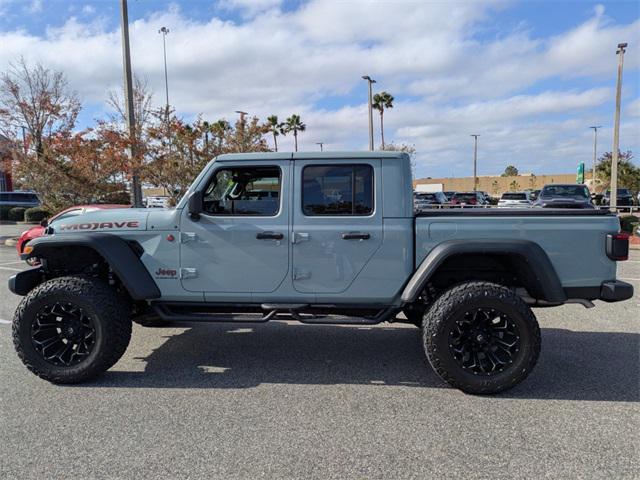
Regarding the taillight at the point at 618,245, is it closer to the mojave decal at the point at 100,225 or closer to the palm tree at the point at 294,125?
the mojave decal at the point at 100,225

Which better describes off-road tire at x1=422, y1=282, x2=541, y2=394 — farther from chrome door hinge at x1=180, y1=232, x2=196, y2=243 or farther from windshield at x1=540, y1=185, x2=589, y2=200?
windshield at x1=540, y1=185, x2=589, y2=200

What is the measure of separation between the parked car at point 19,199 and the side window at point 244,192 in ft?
98.9

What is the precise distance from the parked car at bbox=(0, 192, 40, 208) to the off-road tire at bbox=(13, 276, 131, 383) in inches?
1165

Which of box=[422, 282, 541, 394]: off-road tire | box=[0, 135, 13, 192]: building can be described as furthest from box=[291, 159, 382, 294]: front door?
box=[0, 135, 13, 192]: building

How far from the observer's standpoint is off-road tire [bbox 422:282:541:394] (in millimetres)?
3826

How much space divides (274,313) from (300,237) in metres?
0.69

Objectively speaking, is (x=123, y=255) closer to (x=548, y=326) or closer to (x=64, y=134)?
(x=548, y=326)

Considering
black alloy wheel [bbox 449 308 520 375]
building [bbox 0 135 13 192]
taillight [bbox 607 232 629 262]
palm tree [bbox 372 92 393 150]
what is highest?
palm tree [bbox 372 92 393 150]

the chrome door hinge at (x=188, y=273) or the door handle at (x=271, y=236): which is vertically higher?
the door handle at (x=271, y=236)

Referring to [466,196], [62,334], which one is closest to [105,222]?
[62,334]

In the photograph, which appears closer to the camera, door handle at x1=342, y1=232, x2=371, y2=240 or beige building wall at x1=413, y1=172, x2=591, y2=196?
door handle at x1=342, y1=232, x2=371, y2=240

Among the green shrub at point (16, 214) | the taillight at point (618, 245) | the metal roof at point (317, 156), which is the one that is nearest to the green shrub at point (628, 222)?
the taillight at point (618, 245)

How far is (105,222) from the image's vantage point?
14.2 feet

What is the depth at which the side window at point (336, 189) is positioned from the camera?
414cm
